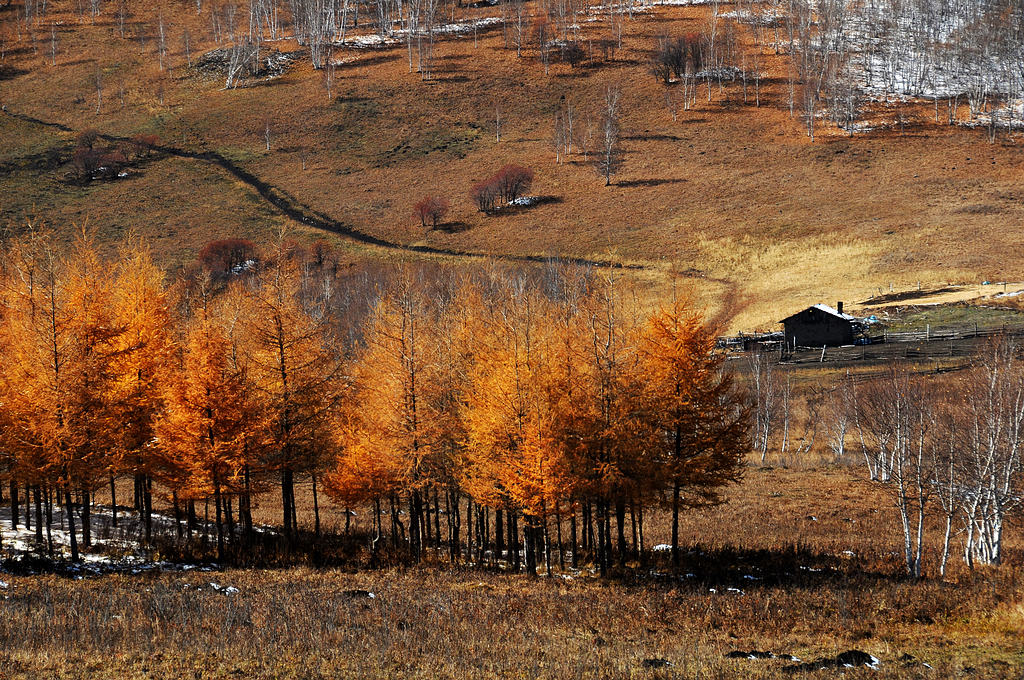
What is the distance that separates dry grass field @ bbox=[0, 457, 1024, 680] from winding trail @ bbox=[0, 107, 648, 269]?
6114 centimetres

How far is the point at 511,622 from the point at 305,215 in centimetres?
10128

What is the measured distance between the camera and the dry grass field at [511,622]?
41.8 feet

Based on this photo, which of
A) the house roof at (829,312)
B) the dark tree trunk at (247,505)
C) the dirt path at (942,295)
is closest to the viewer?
the dark tree trunk at (247,505)

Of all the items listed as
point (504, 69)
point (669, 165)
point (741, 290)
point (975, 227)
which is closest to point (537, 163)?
point (669, 165)

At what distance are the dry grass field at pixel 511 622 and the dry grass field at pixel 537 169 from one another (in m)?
55.7

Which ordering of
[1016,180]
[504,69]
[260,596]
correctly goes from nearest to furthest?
[260,596] < [1016,180] < [504,69]

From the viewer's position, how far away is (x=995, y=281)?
75750mm

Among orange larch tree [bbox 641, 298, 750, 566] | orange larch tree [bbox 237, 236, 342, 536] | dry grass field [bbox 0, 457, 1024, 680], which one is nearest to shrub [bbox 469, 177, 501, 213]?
orange larch tree [bbox 237, 236, 342, 536]

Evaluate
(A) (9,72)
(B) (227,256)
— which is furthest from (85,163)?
(A) (9,72)

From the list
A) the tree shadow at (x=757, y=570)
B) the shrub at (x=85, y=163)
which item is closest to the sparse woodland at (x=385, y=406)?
the tree shadow at (x=757, y=570)

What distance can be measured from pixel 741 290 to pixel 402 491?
2455 inches

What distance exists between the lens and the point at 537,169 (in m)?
122

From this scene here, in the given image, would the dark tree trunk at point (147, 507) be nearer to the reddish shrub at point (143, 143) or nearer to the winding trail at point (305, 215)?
the winding trail at point (305, 215)

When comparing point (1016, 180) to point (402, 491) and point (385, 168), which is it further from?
point (402, 491)
